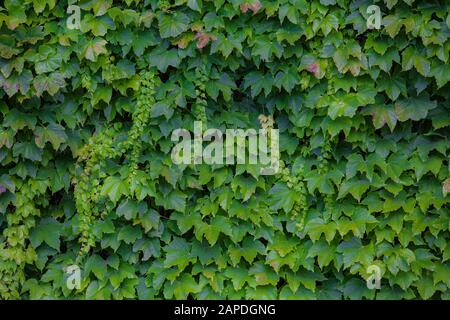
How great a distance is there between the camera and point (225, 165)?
10.2 feet

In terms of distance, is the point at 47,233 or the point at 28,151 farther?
the point at 47,233

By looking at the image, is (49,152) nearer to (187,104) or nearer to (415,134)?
(187,104)

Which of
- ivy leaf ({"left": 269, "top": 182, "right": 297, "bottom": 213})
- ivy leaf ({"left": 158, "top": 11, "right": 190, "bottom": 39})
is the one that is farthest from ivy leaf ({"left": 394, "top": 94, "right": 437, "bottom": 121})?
ivy leaf ({"left": 158, "top": 11, "right": 190, "bottom": 39})

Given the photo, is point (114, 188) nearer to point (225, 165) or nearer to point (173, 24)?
point (225, 165)

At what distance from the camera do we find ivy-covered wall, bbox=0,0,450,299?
3.01 metres

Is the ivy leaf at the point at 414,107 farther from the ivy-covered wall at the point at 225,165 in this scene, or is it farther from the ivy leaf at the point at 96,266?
the ivy leaf at the point at 96,266

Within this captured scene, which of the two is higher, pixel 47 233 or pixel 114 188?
pixel 114 188

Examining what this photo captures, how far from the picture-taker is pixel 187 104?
3.21 m

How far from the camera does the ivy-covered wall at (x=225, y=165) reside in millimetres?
3014

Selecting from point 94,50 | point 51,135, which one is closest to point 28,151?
point 51,135

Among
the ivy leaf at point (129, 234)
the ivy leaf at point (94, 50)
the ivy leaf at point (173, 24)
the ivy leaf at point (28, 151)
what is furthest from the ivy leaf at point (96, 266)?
the ivy leaf at point (173, 24)

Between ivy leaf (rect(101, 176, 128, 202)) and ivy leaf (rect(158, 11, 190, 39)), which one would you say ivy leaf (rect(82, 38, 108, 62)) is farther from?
ivy leaf (rect(101, 176, 128, 202))
